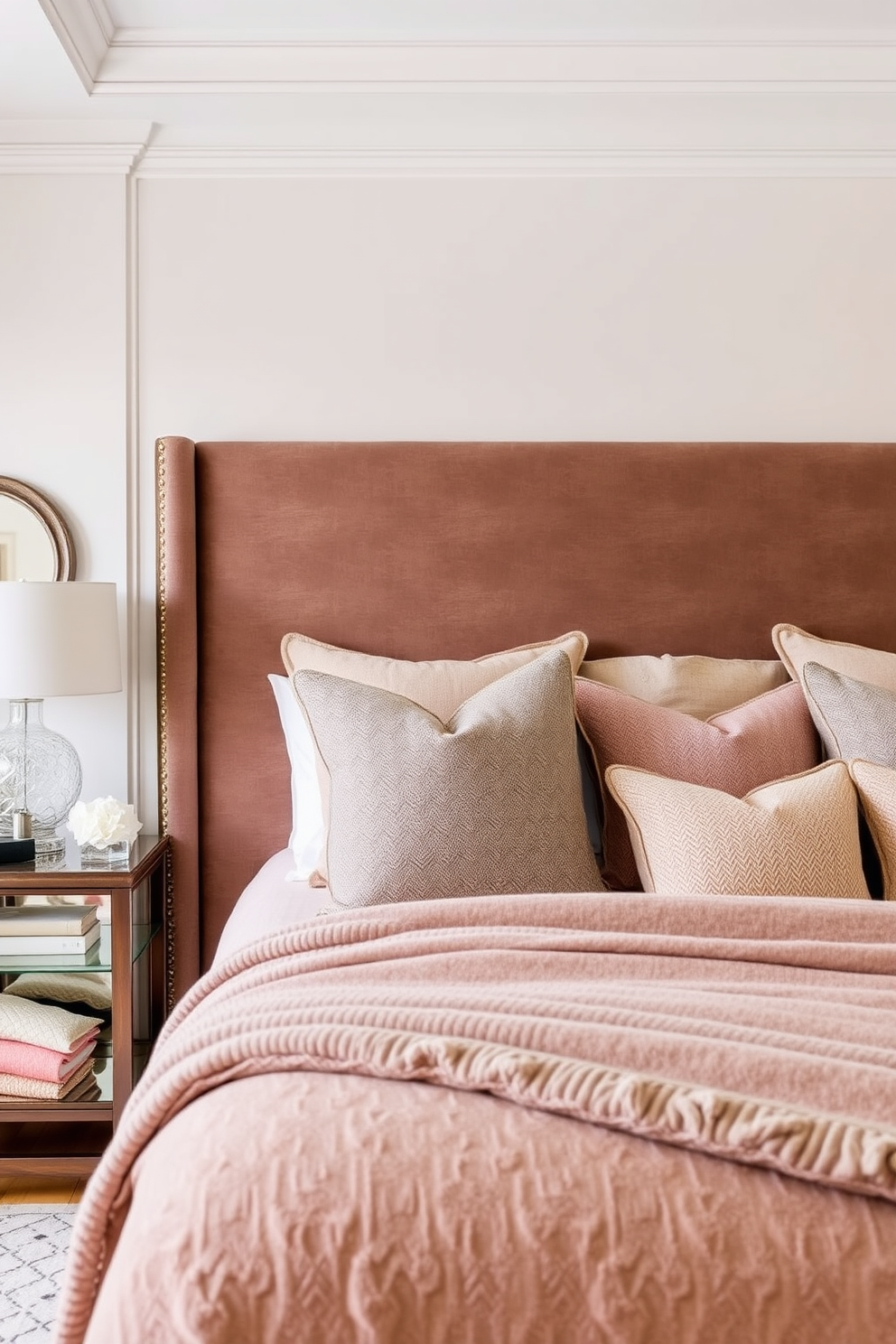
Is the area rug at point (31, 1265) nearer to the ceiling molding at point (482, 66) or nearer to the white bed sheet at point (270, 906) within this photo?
the white bed sheet at point (270, 906)

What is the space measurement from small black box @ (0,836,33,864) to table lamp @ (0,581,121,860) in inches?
1.5

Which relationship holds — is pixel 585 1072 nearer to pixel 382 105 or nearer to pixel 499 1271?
pixel 499 1271

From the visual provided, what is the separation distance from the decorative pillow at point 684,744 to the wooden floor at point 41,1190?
1.33 metres

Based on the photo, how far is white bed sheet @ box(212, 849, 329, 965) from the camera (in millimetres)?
1918

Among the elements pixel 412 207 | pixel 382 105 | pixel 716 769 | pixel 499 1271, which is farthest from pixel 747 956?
pixel 382 105

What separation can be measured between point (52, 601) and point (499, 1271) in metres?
1.76

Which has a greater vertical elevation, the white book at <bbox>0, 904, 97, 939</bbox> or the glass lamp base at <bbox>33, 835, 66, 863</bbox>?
the glass lamp base at <bbox>33, 835, 66, 863</bbox>

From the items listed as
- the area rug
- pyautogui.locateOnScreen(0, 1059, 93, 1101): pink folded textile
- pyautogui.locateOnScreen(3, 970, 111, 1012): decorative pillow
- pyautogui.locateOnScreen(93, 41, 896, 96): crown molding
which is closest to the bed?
pyautogui.locateOnScreen(3, 970, 111, 1012): decorative pillow

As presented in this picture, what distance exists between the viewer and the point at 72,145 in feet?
8.44

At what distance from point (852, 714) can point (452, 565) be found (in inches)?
39.5

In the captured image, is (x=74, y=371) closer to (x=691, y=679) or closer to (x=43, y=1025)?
(x=43, y=1025)

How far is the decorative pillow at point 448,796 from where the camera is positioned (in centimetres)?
180

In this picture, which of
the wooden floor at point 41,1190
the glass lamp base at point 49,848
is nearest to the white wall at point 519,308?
the glass lamp base at point 49,848

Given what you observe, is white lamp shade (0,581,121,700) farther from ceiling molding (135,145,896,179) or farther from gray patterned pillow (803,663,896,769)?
gray patterned pillow (803,663,896,769)
